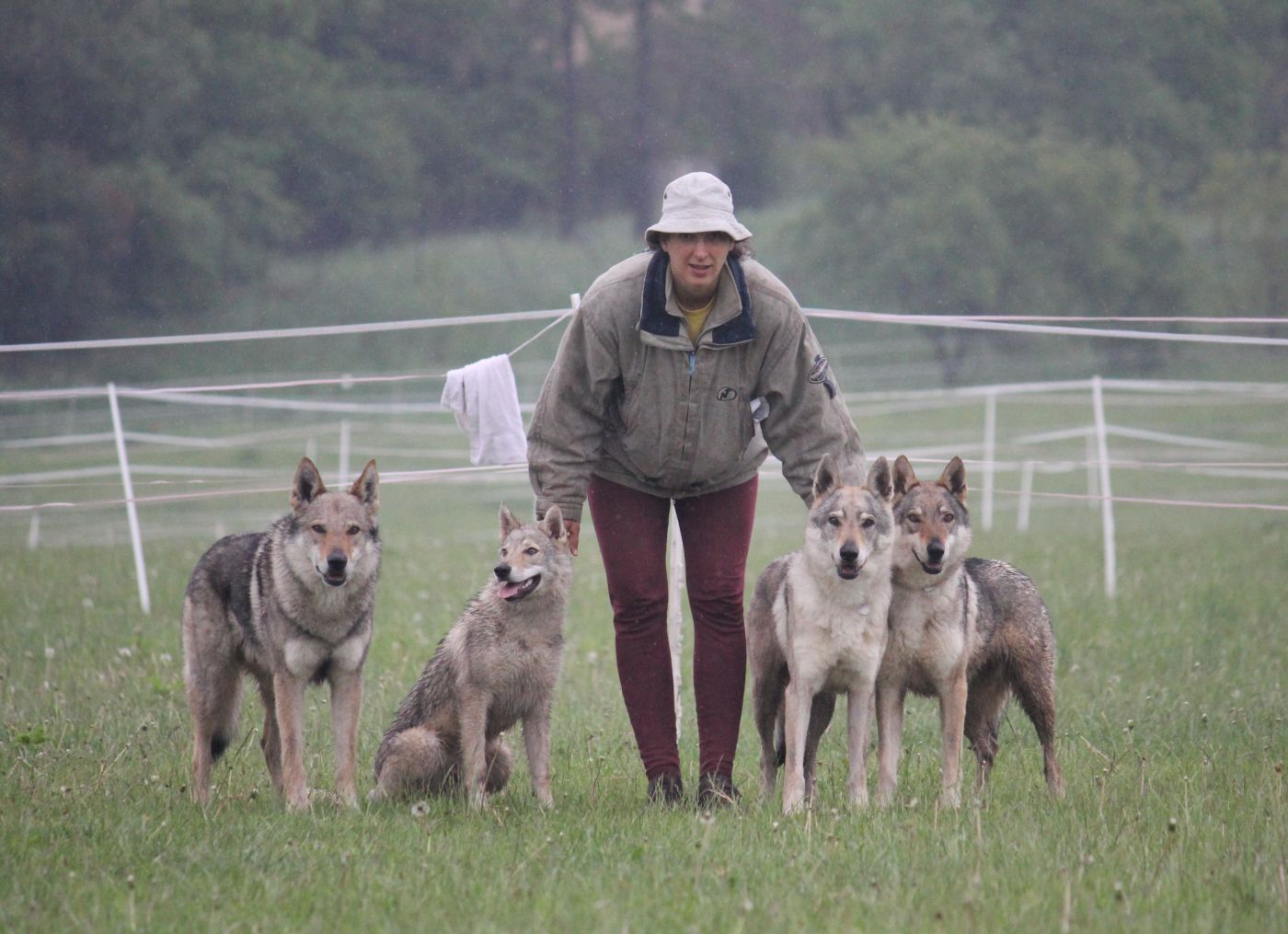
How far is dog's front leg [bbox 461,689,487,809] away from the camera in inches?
214

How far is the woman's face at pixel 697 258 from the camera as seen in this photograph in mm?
5125

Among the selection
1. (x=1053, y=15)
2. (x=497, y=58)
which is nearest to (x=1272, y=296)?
(x=1053, y=15)

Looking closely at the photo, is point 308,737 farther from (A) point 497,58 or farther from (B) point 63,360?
(A) point 497,58

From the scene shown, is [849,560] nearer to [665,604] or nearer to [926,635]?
[926,635]

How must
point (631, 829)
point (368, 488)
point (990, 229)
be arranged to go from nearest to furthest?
point (631, 829) < point (368, 488) < point (990, 229)

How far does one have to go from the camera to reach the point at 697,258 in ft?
16.8

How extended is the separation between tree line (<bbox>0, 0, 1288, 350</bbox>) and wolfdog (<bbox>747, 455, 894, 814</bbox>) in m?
35.5

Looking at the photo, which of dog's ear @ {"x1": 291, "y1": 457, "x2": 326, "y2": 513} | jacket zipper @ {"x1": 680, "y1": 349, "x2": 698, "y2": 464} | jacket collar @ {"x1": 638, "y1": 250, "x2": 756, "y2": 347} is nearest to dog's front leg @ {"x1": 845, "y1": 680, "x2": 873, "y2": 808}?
jacket zipper @ {"x1": 680, "y1": 349, "x2": 698, "y2": 464}

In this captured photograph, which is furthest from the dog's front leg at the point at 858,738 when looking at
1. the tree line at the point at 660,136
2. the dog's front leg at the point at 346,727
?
the tree line at the point at 660,136

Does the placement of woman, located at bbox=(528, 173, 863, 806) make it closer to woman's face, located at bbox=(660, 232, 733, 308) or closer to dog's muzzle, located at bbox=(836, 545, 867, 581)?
woman's face, located at bbox=(660, 232, 733, 308)

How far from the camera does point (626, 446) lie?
17.6ft

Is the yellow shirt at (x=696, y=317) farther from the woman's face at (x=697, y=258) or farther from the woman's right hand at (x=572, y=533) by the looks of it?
the woman's right hand at (x=572, y=533)

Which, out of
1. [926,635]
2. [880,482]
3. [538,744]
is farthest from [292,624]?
[926,635]

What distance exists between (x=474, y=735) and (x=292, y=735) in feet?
2.30
